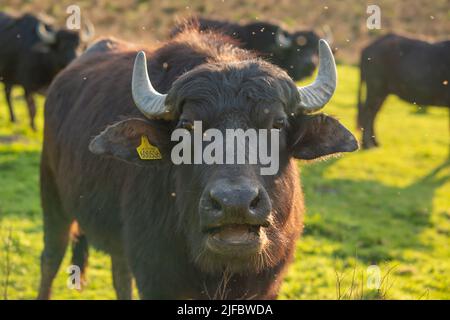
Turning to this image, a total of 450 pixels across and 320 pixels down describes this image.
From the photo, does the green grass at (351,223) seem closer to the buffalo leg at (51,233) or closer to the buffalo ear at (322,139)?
the buffalo leg at (51,233)

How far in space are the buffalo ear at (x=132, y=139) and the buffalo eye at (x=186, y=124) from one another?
9.2 inches

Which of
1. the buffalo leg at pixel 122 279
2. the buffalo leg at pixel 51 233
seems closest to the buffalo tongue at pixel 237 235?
the buffalo leg at pixel 122 279

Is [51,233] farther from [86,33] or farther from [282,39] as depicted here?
[282,39]

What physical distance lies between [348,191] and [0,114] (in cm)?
739

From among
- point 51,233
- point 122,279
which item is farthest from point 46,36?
point 122,279

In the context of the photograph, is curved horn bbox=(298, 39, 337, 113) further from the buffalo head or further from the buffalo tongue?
the buffalo tongue

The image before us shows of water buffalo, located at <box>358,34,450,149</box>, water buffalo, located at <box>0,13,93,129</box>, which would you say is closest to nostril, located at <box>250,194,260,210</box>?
water buffalo, located at <box>358,34,450,149</box>

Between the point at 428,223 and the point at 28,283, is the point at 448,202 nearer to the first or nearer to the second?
the point at 428,223

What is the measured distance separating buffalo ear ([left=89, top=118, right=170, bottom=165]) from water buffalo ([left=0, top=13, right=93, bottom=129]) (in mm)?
10031

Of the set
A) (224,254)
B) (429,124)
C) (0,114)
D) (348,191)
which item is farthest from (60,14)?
(224,254)

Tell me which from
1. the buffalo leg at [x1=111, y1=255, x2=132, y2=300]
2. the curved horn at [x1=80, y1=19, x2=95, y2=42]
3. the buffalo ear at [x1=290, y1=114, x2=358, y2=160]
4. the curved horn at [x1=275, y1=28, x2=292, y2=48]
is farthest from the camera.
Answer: the curved horn at [x1=275, y1=28, x2=292, y2=48]

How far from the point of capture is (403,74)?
14.1m

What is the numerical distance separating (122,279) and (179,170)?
2069mm

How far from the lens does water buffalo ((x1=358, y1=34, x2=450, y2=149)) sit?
45.8 ft
